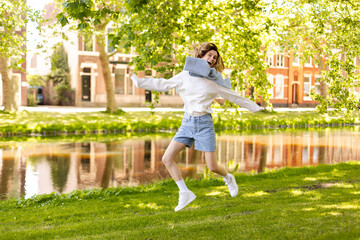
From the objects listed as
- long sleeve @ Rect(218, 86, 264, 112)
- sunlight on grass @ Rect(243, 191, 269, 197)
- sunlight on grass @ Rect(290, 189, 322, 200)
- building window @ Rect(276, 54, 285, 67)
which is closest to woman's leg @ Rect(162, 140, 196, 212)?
long sleeve @ Rect(218, 86, 264, 112)

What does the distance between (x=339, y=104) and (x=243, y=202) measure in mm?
5556

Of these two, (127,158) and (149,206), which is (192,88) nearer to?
(149,206)

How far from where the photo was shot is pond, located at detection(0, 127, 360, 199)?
35.3ft

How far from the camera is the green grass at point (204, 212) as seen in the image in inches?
199

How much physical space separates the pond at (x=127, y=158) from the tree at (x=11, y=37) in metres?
3.13

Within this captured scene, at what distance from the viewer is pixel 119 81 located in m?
44.7

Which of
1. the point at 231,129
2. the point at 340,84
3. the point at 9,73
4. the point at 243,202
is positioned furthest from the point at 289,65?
the point at 243,202

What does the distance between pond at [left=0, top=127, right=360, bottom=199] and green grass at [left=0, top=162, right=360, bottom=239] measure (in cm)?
173

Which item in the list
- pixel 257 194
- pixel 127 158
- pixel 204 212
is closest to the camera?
pixel 204 212

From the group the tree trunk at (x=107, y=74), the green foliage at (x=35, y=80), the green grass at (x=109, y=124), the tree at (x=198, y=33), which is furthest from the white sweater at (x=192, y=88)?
the green foliage at (x=35, y=80)

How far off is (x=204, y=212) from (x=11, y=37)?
14.9m

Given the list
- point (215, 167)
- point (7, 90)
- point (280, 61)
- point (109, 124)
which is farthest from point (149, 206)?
Result: point (280, 61)

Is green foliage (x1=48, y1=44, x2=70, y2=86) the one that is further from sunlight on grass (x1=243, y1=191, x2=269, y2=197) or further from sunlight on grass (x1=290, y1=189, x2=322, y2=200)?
sunlight on grass (x1=290, y1=189, x2=322, y2=200)

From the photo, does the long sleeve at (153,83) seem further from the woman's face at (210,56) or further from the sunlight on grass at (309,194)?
the sunlight on grass at (309,194)
